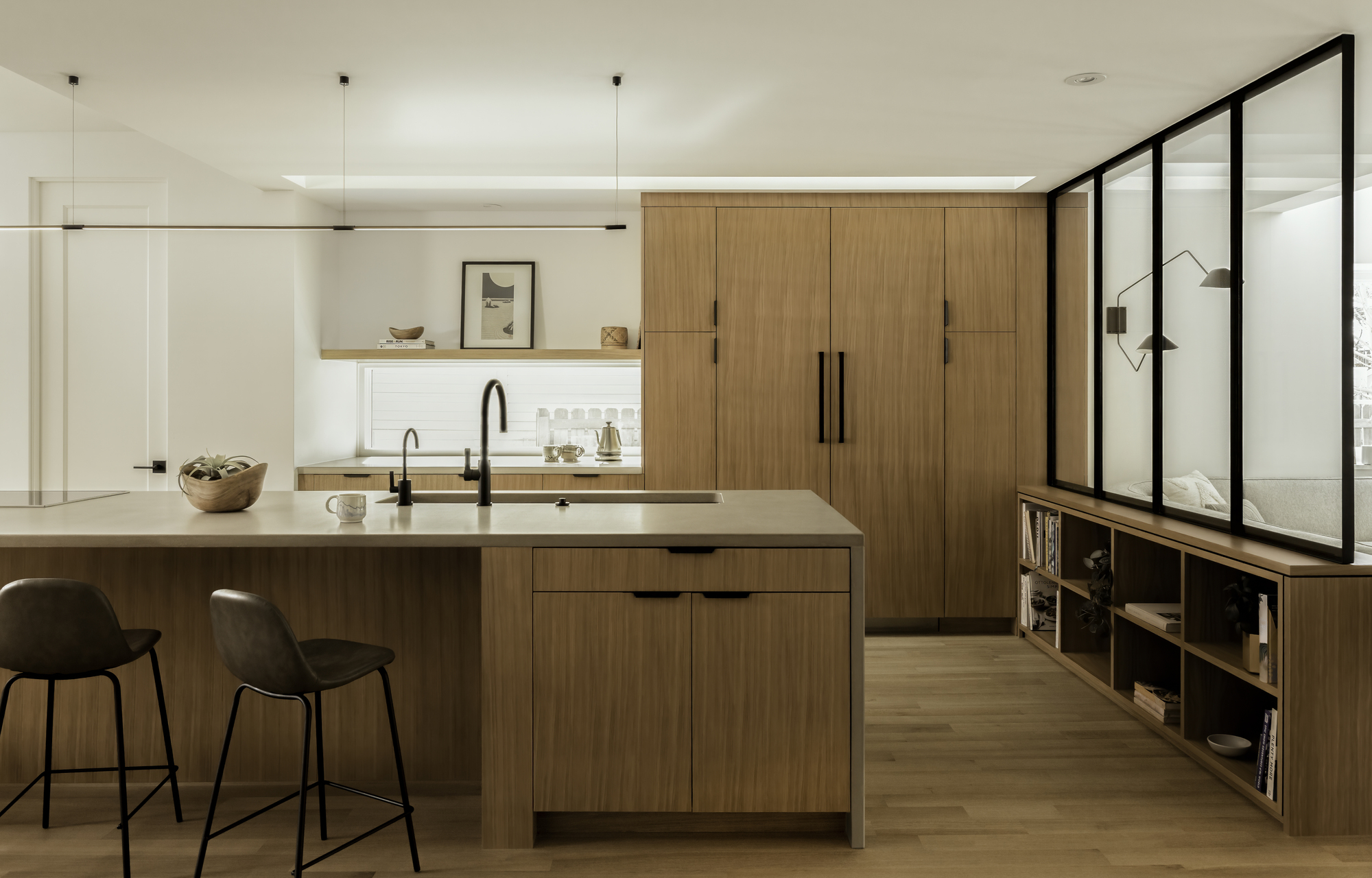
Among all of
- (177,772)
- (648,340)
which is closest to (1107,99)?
(648,340)

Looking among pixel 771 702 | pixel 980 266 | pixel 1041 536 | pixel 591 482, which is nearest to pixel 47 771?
pixel 771 702

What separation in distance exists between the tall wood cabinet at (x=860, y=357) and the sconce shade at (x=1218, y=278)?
4.90 feet

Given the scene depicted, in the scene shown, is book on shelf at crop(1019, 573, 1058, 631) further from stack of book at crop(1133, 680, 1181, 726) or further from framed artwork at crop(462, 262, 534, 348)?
framed artwork at crop(462, 262, 534, 348)

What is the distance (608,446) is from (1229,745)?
3.30 meters

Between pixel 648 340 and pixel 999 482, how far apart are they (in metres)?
2.09

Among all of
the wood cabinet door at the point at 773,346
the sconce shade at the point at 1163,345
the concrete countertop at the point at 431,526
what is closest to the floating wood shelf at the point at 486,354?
the wood cabinet door at the point at 773,346

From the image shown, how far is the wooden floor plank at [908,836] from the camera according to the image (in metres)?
2.34

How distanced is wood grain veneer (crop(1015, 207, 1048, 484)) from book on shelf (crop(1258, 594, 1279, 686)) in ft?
6.86

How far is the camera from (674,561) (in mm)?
2436

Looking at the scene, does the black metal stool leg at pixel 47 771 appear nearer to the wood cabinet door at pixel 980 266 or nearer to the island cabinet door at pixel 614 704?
the island cabinet door at pixel 614 704

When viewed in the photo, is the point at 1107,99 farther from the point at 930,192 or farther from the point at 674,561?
the point at 674,561

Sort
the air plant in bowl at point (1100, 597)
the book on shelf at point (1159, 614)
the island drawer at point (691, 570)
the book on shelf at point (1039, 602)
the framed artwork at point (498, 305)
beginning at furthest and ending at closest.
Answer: the framed artwork at point (498, 305) < the book on shelf at point (1039, 602) < the air plant in bowl at point (1100, 597) < the book on shelf at point (1159, 614) < the island drawer at point (691, 570)

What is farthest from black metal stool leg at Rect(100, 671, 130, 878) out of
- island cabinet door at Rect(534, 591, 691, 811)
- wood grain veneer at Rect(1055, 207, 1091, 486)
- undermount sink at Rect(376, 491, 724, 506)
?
wood grain veneer at Rect(1055, 207, 1091, 486)

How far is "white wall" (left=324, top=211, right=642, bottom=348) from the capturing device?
5352mm
